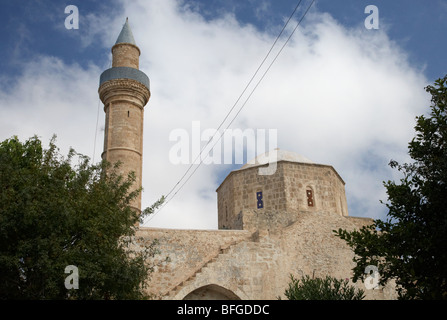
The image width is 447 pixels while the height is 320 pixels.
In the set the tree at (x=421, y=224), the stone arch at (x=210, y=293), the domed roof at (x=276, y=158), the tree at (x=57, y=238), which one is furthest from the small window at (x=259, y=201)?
the tree at (x=421, y=224)

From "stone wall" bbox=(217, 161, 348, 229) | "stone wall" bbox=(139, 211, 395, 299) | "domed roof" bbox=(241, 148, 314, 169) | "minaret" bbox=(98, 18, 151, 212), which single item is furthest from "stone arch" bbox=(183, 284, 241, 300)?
"domed roof" bbox=(241, 148, 314, 169)

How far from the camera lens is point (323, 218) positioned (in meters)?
18.2

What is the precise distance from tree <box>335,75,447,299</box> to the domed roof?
1429 cm

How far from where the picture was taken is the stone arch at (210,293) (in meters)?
15.8

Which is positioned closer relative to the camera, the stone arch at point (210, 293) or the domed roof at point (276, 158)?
the stone arch at point (210, 293)

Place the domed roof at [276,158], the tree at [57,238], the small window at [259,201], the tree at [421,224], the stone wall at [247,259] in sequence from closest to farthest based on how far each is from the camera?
the tree at [421,224], the tree at [57,238], the stone wall at [247,259], the small window at [259,201], the domed roof at [276,158]

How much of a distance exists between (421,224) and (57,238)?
24.3 feet

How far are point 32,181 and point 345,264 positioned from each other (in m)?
12.2

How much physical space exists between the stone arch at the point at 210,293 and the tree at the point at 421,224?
27.8 ft

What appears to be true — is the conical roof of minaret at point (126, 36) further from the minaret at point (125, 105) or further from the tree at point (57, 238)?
the tree at point (57, 238)

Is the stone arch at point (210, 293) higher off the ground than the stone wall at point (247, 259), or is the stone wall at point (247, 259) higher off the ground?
the stone wall at point (247, 259)

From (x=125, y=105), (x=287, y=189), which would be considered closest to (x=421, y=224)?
(x=287, y=189)

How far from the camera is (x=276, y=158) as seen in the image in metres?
22.7
